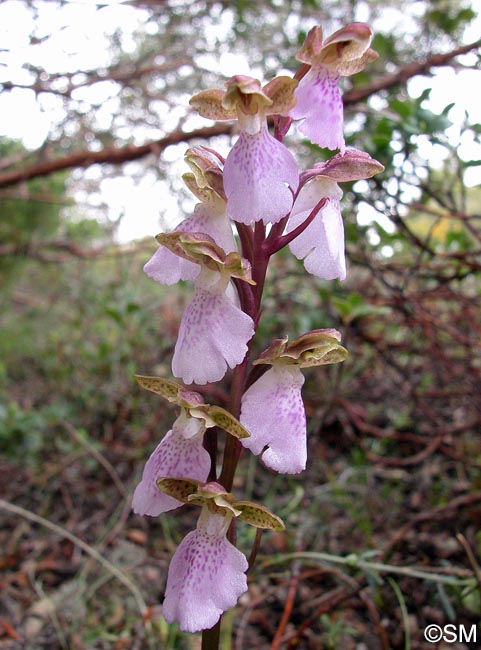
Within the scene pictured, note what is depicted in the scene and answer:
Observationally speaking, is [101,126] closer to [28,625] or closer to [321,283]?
[321,283]

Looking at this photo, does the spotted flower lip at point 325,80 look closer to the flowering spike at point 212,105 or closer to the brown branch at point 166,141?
the flowering spike at point 212,105

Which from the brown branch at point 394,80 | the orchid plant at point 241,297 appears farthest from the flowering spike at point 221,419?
the brown branch at point 394,80

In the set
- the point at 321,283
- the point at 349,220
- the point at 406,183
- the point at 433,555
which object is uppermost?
the point at 406,183

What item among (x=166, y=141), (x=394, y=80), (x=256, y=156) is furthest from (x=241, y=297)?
(x=166, y=141)

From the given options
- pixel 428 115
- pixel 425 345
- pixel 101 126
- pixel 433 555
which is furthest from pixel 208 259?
pixel 101 126

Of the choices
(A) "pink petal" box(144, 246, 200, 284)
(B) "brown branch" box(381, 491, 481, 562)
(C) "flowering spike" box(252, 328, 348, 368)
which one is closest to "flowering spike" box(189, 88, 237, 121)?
(A) "pink petal" box(144, 246, 200, 284)

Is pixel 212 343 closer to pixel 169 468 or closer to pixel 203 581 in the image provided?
pixel 169 468
